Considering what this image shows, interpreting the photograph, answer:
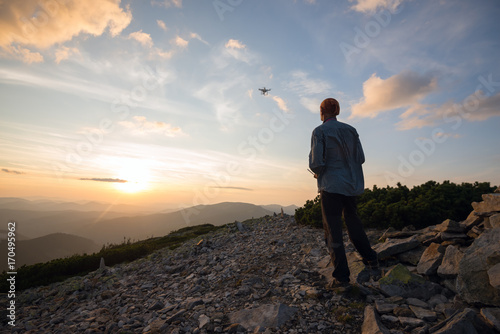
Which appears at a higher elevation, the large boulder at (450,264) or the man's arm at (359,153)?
the man's arm at (359,153)

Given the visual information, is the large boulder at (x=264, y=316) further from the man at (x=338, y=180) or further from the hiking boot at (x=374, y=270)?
the hiking boot at (x=374, y=270)

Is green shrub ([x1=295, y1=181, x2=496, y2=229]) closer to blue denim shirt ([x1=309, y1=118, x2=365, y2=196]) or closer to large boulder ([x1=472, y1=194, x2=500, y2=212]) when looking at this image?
large boulder ([x1=472, y1=194, x2=500, y2=212])

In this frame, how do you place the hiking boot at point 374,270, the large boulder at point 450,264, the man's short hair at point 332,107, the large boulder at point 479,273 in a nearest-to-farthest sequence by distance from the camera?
the large boulder at point 479,273 < the large boulder at point 450,264 < the hiking boot at point 374,270 < the man's short hair at point 332,107

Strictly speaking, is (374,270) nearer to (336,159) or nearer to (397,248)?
(397,248)

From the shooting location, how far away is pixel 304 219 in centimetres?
1223

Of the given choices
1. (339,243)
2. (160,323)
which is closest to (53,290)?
(160,323)

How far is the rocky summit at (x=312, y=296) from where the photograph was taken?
11.3 ft

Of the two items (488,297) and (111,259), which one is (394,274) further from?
(111,259)

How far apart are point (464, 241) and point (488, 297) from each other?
7.58ft

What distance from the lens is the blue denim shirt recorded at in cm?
466

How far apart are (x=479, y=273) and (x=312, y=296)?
8.03 ft

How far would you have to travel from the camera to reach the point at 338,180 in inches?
182

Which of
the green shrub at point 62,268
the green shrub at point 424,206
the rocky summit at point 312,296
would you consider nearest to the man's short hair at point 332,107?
the rocky summit at point 312,296

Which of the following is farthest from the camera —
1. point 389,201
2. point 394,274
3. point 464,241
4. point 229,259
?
point 389,201
